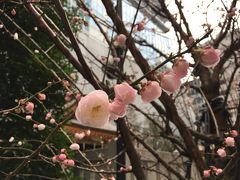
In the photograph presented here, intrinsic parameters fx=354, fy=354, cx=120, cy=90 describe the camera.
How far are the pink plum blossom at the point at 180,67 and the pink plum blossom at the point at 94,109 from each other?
27 cm

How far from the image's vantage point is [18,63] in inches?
181

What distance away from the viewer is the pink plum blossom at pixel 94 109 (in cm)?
95

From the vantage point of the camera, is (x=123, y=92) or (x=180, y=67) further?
(x=180, y=67)

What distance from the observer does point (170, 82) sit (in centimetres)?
112

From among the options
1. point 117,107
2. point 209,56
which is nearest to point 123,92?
point 117,107

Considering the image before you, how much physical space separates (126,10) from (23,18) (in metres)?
1.46

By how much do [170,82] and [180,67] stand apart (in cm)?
6

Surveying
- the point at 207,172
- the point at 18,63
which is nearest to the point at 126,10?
the point at 18,63

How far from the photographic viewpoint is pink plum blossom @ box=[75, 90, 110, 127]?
0.95 metres

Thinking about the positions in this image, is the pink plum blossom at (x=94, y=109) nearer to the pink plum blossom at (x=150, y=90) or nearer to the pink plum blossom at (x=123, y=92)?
the pink plum blossom at (x=123, y=92)

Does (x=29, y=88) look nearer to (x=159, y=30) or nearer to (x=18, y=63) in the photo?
(x=18, y=63)

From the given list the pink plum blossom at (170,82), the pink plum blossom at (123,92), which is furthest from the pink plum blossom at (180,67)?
the pink plum blossom at (123,92)

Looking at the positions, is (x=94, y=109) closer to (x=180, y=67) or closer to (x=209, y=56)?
(x=180, y=67)

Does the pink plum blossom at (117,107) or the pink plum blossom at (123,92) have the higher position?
the pink plum blossom at (123,92)
